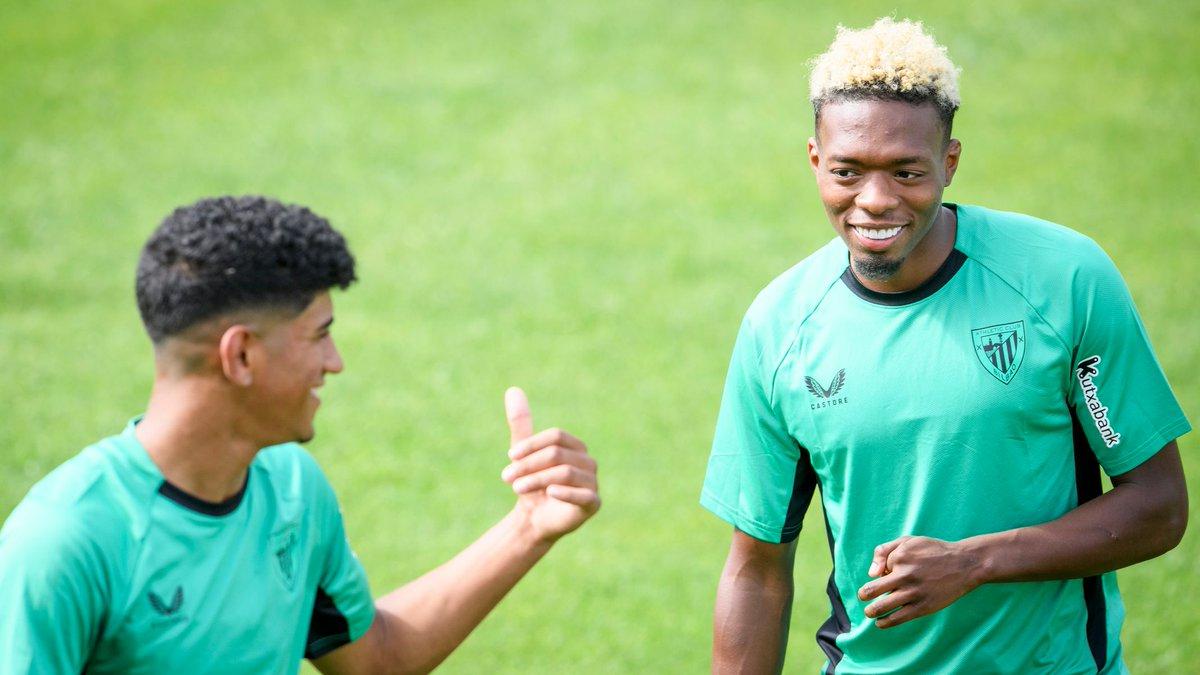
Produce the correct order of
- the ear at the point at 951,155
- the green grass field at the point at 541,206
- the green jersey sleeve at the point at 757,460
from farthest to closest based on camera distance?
the green grass field at the point at 541,206, the green jersey sleeve at the point at 757,460, the ear at the point at 951,155

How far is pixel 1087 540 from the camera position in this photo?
11.8 ft

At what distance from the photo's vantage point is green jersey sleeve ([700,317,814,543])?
3.98 meters

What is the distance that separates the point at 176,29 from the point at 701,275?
8065 millimetres

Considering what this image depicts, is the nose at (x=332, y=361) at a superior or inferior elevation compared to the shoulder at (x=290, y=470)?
superior

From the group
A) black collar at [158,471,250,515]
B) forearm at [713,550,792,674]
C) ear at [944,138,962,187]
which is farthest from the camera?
forearm at [713,550,792,674]

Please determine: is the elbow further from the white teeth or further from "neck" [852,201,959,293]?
the white teeth

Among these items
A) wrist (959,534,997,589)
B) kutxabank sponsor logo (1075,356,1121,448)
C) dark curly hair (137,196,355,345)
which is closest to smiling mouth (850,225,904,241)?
kutxabank sponsor logo (1075,356,1121,448)

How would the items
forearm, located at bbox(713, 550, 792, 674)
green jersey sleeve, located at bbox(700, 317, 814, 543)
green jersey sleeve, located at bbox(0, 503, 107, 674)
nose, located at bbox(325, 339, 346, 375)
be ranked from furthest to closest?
forearm, located at bbox(713, 550, 792, 674), green jersey sleeve, located at bbox(700, 317, 814, 543), nose, located at bbox(325, 339, 346, 375), green jersey sleeve, located at bbox(0, 503, 107, 674)

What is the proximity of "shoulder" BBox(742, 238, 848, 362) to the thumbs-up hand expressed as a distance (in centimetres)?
68

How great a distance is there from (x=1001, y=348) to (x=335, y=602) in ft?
6.20

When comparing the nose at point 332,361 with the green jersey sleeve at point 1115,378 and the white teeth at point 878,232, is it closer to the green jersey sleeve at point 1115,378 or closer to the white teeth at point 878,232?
the white teeth at point 878,232

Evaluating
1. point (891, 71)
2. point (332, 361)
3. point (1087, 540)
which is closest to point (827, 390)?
point (1087, 540)

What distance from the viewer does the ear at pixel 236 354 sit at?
330cm

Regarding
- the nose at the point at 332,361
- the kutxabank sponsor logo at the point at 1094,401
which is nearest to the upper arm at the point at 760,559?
the kutxabank sponsor logo at the point at 1094,401
